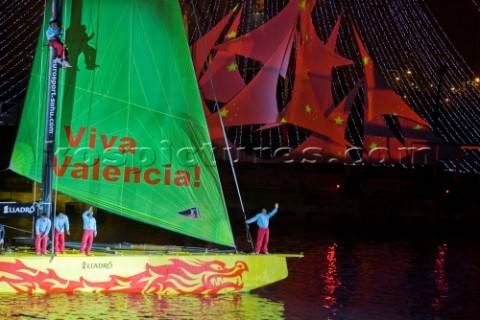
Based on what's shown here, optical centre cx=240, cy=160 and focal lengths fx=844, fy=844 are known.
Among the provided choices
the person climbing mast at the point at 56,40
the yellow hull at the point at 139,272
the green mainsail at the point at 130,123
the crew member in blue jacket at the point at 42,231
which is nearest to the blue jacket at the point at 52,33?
the person climbing mast at the point at 56,40

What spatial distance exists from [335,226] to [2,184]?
16.6m

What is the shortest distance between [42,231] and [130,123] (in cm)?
282

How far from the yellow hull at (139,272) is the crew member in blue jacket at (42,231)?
0.24 m

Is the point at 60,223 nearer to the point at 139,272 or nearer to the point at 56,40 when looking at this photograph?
the point at 139,272

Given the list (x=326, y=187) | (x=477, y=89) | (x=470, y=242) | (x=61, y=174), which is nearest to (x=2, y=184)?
(x=326, y=187)

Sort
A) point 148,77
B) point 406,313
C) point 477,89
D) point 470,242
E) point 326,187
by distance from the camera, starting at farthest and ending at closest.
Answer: point 477,89 → point 326,187 → point 470,242 → point 406,313 → point 148,77

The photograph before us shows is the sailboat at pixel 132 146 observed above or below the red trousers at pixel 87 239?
above

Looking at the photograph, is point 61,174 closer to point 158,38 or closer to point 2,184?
point 158,38

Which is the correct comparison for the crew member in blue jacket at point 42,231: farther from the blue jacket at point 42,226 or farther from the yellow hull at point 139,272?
the yellow hull at point 139,272

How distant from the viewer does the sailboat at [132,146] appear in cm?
1684

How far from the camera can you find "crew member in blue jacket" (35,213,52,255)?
16.5m

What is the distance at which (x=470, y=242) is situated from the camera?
36.1 meters

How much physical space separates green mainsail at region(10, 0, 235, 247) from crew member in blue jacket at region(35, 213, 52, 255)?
0.81 metres

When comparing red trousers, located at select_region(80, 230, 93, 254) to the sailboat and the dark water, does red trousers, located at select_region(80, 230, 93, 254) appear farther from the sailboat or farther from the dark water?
the dark water
